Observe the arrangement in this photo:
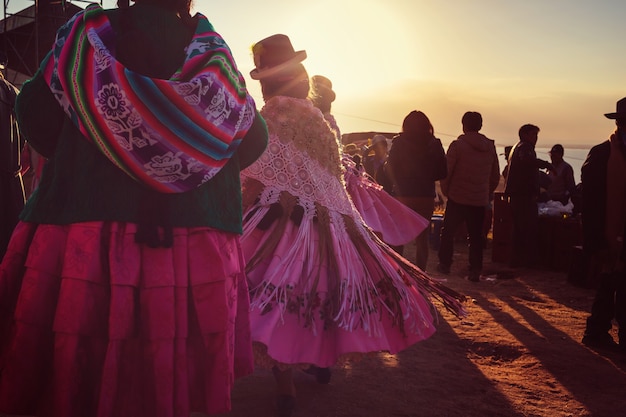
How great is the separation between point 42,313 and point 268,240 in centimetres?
185

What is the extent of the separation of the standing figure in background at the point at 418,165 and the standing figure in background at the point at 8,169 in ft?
15.2

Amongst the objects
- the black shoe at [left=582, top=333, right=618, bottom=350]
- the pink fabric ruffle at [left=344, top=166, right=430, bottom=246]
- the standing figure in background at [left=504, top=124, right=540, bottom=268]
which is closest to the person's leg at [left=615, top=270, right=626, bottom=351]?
the black shoe at [left=582, top=333, right=618, bottom=350]

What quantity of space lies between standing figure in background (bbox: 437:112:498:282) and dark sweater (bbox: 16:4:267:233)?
21.0 feet

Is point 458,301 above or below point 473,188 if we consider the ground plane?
below

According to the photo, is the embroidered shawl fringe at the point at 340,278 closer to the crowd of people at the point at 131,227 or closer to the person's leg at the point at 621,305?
the crowd of people at the point at 131,227

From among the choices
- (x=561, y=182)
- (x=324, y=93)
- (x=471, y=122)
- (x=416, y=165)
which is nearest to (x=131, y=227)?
(x=324, y=93)

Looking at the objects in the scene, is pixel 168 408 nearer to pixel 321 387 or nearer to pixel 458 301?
pixel 321 387

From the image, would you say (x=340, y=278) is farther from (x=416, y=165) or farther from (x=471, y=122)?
(x=471, y=122)

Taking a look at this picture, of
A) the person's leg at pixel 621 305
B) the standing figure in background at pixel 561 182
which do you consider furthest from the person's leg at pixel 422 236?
the standing figure in background at pixel 561 182

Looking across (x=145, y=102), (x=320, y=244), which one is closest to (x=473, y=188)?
(x=320, y=244)

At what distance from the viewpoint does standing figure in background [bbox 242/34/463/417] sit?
3.44 meters

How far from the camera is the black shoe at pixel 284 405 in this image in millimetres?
3451

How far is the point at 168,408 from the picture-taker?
193 cm

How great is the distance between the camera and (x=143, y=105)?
1904 mm
